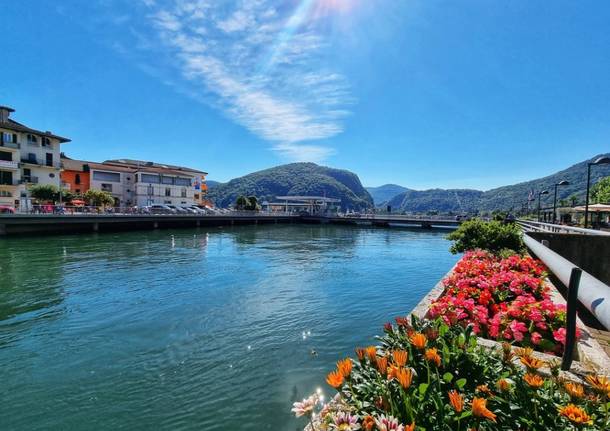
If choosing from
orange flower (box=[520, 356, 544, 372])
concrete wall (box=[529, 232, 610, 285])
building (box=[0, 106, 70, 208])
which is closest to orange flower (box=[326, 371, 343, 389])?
orange flower (box=[520, 356, 544, 372])

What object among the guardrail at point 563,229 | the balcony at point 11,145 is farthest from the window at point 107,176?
the guardrail at point 563,229

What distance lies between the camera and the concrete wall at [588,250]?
371 inches

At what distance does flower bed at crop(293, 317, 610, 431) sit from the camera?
181 cm

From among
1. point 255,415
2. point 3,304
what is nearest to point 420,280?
point 255,415

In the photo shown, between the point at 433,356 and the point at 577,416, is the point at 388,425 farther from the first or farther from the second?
the point at 577,416

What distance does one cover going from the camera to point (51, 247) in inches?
877

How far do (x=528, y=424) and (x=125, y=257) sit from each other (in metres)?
20.7

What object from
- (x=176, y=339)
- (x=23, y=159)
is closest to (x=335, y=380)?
(x=176, y=339)

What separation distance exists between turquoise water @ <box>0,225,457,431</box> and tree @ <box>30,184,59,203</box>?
3235 cm

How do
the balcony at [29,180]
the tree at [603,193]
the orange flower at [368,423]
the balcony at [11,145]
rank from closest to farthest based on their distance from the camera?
1. the orange flower at [368,423]
2. the balcony at [11,145]
3. the balcony at [29,180]
4. the tree at [603,193]

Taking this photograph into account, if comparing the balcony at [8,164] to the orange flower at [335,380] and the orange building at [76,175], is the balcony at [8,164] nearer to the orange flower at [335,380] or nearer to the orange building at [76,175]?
the orange building at [76,175]

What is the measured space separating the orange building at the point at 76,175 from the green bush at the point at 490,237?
6416cm

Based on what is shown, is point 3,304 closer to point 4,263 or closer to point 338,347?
point 4,263

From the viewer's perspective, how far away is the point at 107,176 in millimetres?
59750
